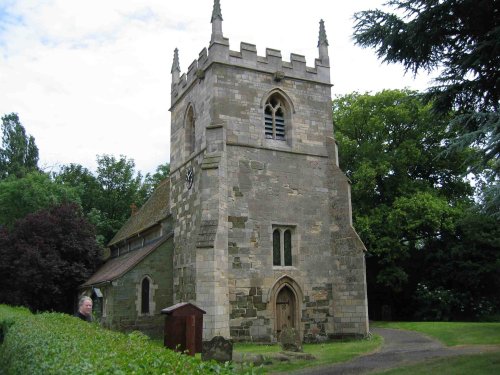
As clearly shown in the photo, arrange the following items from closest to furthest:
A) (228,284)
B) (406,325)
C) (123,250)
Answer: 1. (228,284)
2. (406,325)
3. (123,250)

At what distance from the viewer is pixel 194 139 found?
71.6 feet

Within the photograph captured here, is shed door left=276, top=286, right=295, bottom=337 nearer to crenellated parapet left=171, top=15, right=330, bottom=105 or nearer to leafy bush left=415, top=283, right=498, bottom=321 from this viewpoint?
crenellated parapet left=171, top=15, right=330, bottom=105

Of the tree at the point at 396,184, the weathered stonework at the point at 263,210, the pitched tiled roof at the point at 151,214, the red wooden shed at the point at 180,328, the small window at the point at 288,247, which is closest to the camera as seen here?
the red wooden shed at the point at 180,328

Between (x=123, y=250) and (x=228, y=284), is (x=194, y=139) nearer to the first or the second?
(x=228, y=284)

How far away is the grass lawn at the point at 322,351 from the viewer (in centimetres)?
1334

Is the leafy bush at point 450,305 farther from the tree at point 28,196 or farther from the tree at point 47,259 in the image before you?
the tree at point 28,196

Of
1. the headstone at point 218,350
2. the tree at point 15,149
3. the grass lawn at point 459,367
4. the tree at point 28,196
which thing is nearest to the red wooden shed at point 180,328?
A: the headstone at point 218,350

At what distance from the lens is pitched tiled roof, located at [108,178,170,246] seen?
1002 inches

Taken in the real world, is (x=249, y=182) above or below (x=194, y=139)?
below

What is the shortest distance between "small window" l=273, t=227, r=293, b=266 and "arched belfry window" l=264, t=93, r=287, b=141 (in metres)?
3.86

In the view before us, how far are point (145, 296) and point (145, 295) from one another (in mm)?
A: 43

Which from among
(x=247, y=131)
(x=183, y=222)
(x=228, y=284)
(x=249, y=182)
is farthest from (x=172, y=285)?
(x=247, y=131)

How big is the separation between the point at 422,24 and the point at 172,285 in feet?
48.7

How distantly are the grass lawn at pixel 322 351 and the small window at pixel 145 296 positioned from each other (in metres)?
5.73
